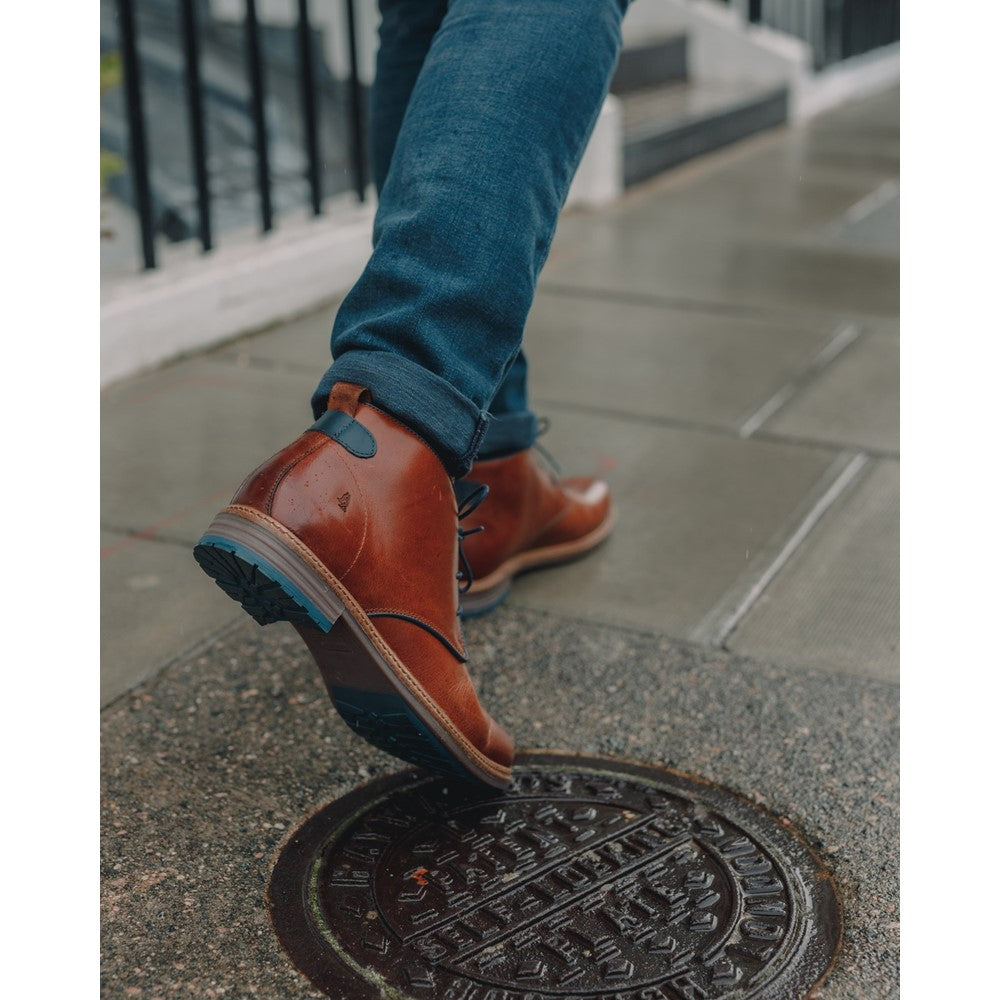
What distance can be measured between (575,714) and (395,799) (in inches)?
13.1

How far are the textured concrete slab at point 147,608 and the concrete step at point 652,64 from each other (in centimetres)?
506

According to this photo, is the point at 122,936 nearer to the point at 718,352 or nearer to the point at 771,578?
the point at 771,578

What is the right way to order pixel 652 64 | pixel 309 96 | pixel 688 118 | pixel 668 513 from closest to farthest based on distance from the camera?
pixel 668 513, pixel 309 96, pixel 688 118, pixel 652 64

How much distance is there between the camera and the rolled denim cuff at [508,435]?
217cm

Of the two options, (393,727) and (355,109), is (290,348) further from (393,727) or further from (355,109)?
(393,727)

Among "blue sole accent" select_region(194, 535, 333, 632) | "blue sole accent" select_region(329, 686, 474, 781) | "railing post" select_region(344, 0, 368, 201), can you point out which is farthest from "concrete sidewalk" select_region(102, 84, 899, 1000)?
"railing post" select_region(344, 0, 368, 201)

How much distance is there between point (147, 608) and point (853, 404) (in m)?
1.84

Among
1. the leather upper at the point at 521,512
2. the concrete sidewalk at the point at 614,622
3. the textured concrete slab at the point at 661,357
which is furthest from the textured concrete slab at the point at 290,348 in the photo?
the leather upper at the point at 521,512

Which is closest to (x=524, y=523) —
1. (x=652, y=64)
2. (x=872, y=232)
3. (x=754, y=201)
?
(x=872, y=232)

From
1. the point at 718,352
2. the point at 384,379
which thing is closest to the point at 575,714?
the point at 384,379

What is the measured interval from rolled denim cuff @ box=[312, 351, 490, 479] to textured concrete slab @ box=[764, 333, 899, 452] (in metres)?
1.67

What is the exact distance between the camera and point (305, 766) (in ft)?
5.77

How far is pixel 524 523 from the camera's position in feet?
7.38

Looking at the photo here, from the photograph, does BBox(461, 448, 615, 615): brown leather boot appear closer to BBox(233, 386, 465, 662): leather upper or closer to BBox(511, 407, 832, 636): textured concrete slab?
BBox(511, 407, 832, 636): textured concrete slab
